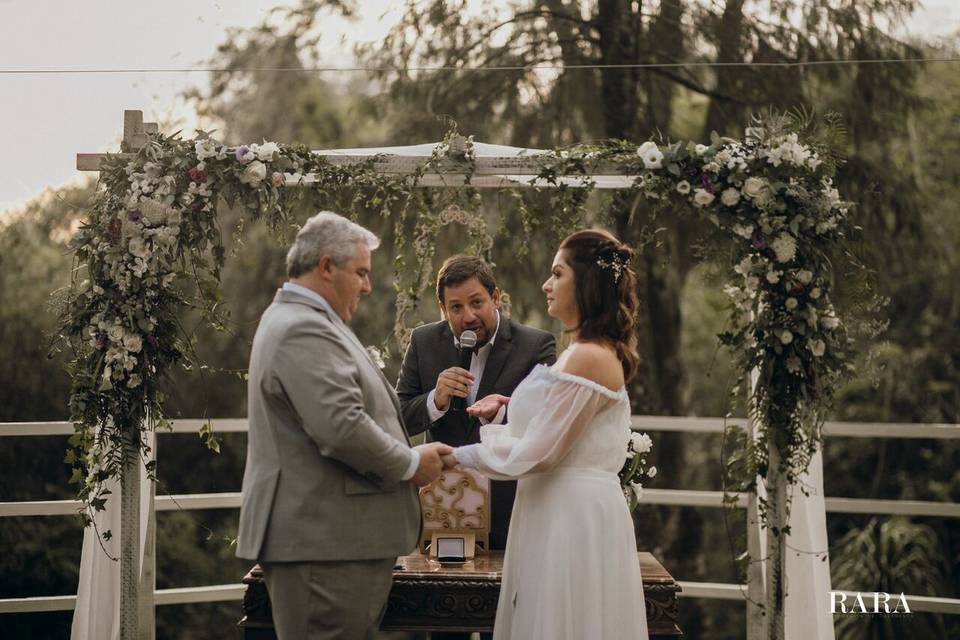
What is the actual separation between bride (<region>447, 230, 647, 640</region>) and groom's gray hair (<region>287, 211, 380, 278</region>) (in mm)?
717

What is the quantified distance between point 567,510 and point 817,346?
1.54m

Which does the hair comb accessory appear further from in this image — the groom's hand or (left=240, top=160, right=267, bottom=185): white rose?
(left=240, top=160, right=267, bottom=185): white rose

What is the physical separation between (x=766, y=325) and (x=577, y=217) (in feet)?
3.79

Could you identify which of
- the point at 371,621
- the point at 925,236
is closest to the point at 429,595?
the point at 371,621

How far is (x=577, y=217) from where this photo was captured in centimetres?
520

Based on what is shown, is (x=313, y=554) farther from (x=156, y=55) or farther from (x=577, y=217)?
(x=156, y=55)

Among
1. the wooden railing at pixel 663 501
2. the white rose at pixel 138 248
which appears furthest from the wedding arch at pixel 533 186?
the wooden railing at pixel 663 501

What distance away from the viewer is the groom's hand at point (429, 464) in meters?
3.34

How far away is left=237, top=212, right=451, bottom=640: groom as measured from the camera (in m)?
3.11

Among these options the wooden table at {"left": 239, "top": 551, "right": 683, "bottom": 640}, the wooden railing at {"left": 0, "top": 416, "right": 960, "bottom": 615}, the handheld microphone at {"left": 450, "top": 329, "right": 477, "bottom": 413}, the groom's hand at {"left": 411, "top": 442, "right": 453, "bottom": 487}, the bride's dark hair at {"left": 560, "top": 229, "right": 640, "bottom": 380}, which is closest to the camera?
the groom's hand at {"left": 411, "top": 442, "right": 453, "bottom": 487}

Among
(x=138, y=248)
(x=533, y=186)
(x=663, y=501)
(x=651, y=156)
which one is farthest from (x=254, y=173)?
(x=663, y=501)

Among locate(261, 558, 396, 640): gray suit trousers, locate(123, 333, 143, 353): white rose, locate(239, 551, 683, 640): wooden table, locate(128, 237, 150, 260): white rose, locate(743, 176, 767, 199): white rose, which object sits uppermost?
locate(743, 176, 767, 199): white rose

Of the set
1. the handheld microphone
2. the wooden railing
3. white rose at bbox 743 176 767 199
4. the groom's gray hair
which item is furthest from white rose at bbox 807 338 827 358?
the groom's gray hair

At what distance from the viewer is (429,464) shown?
133 inches
